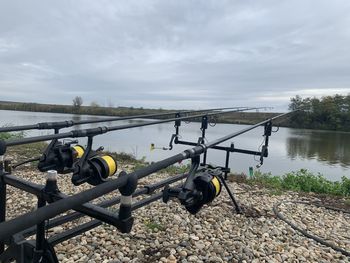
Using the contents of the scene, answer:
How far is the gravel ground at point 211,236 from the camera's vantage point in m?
2.77

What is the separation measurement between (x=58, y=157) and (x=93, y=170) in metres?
0.43

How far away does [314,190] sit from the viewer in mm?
5758

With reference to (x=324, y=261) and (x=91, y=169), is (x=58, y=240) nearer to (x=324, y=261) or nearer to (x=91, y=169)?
(x=91, y=169)

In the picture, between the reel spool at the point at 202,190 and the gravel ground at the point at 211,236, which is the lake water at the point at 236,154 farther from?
the reel spool at the point at 202,190

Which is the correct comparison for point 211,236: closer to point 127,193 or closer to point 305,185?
point 127,193

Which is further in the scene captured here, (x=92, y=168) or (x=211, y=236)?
(x=211, y=236)

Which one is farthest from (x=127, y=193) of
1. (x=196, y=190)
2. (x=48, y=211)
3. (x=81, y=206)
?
(x=196, y=190)

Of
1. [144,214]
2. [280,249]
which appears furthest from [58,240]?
[280,249]

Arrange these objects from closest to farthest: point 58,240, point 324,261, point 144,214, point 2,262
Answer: point 2,262, point 58,240, point 324,261, point 144,214

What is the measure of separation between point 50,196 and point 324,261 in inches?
97.3

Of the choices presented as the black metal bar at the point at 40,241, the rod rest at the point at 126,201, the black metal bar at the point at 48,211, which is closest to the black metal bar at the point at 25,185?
the black metal bar at the point at 40,241

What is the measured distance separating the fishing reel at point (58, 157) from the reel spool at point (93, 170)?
1.00ft

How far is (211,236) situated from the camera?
10.5 feet

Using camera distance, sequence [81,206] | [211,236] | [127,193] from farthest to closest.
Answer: [211,236] → [81,206] → [127,193]
